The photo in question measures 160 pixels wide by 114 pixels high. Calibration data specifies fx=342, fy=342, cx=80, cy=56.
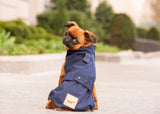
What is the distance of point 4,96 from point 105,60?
43.9 ft

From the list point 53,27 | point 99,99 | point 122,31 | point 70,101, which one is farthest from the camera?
point 122,31

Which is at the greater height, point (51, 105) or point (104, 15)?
point (104, 15)

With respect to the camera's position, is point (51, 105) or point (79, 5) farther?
point (79, 5)

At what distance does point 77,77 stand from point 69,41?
52 centimetres

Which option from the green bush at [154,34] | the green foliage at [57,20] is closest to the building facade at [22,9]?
the green foliage at [57,20]

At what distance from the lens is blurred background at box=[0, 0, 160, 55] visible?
1475 centimetres

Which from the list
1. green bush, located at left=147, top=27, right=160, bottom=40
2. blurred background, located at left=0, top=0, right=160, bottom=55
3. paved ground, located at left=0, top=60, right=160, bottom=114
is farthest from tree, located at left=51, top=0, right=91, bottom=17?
paved ground, located at left=0, top=60, right=160, bottom=114

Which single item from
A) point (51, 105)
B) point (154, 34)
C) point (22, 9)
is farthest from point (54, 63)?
point (154, 34)

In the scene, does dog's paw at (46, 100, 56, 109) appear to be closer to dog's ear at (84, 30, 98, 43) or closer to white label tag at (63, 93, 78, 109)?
white label tag at (63, 93, 78, 109)

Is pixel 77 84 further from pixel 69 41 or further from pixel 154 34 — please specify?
pixel 154 34

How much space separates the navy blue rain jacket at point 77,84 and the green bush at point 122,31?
68.3ft

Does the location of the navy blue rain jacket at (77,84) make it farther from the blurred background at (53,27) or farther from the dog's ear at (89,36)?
the blurred background at (53,27)

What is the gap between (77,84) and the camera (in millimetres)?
4871

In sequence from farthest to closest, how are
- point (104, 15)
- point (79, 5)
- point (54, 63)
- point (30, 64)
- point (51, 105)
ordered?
point (104, 15), point (79, 5), point (54, 63), point (30, 64), point (51, 105)
